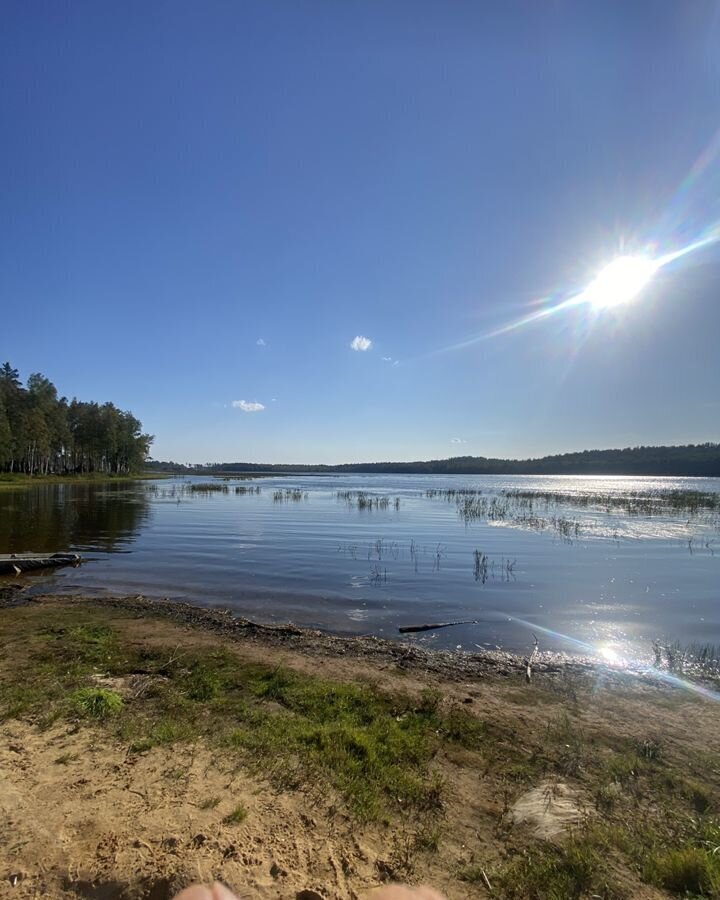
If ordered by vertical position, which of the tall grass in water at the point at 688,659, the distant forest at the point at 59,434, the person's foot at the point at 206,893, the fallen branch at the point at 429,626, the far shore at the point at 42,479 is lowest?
the tall grass in water at the point at 688,659

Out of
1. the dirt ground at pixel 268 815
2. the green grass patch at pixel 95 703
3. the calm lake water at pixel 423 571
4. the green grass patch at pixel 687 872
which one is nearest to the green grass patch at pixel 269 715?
the green grass patch at pixel 95 703

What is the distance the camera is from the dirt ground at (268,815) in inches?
129

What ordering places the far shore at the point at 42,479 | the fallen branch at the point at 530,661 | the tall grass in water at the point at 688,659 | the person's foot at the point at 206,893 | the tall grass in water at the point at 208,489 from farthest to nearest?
the far shore at the point at 42,479 < the tall grass in water at the point at 208,489 < the tall grass in water at the point at 688,659 < the fallen branch at the point at 530,661 < the person's foot at the point at 206,893

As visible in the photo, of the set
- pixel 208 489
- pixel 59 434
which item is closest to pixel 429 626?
pixel 208 489

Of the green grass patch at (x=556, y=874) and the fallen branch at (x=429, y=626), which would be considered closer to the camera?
the green grass patch at (x=556, y=874)

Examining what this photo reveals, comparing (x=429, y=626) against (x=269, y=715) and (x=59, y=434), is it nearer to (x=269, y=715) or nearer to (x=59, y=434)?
(x=269, y=715)

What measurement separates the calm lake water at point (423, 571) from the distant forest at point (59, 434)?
151ft

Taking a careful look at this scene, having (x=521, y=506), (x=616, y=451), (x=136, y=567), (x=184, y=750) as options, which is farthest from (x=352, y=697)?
(x=616, y=451)

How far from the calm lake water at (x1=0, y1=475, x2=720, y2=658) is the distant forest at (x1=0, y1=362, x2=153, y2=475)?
4600 centimetres

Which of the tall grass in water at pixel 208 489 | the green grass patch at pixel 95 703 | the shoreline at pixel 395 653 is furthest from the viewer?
the tall grass in water at pixel 208 489

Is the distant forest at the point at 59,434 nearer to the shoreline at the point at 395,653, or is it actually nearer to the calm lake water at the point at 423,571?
the calm lake water at the point at 423,571

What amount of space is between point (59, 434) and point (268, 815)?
316 ft

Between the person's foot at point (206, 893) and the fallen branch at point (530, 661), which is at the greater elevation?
the person's foot at point (206, 893)

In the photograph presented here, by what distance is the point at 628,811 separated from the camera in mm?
4355
